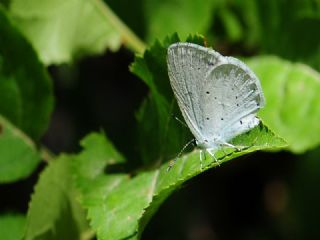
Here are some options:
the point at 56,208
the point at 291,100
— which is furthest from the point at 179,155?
the point at 291,100

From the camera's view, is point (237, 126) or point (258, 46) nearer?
point (237, 126)

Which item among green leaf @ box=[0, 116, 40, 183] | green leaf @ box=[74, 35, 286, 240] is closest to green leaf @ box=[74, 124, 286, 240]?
green leaf @ box=[74, 35, 286, 240]

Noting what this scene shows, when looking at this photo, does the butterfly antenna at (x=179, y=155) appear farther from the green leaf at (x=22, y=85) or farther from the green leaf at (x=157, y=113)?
the green leaf at (x=22, y=85)

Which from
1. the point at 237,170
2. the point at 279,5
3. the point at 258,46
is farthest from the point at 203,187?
the point at 279,5

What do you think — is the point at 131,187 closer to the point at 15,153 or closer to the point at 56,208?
the point at 56,208

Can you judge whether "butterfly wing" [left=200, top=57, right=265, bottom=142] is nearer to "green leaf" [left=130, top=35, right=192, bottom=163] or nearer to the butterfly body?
the butterfly body

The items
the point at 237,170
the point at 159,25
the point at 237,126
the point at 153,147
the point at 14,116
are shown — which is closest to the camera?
the point at 237,126

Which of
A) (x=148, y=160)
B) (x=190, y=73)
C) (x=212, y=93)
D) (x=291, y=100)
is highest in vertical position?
(x=190, y=73)

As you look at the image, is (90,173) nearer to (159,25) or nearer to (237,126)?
(237,126)
